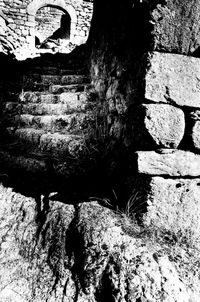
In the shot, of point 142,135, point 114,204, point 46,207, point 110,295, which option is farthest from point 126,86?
point 110,295

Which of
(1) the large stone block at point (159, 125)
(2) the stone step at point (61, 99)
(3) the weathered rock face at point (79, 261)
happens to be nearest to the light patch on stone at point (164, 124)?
(1) the large stone block at point (159, 125)

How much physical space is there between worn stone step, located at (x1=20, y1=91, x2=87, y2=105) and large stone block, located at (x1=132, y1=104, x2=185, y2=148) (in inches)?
57.7

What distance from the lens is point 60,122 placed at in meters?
2.73

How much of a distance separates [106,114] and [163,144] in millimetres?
879

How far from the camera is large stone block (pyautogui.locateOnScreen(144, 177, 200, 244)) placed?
5.34ft

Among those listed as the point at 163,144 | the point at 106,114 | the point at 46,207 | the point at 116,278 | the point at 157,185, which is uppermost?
the point at 106,114

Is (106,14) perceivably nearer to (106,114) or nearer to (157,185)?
(106,114)

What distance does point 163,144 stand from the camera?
1.62 meters

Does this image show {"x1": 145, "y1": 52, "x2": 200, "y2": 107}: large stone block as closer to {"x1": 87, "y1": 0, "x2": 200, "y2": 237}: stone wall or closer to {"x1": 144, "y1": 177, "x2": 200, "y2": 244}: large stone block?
{"x1": 87, "y1": 0, "x2": 200, "y2": 237}: stone wall

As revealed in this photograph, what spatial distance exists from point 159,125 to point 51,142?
1166 millimetres

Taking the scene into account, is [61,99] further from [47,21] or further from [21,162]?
[47,21]

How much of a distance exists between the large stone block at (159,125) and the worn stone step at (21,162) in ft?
3.43

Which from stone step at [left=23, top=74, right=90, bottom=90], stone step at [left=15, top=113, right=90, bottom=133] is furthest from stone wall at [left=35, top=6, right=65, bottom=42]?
stone step at [left=15, top=113, right=90, bottom=133]

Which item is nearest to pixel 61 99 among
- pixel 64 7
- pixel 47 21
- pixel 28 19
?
pixel 28 19
